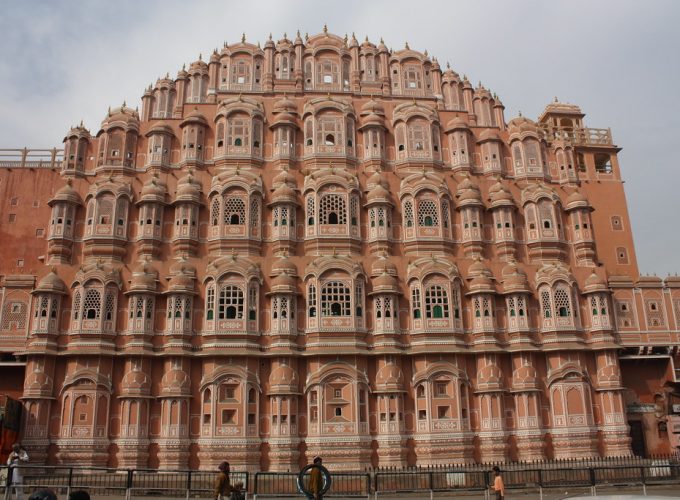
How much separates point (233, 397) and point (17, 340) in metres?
11.6

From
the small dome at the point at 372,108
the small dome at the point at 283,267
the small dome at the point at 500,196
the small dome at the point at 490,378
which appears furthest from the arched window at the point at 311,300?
the small dome at the point at 372,108

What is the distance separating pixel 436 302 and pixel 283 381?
354 inches

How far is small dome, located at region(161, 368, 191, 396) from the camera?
103 ft

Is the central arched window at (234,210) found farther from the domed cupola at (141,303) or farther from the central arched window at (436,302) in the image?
the central arched window at (436,302)

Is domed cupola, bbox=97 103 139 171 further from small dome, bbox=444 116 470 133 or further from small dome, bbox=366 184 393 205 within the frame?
small dome, bbox=444 116 470 133

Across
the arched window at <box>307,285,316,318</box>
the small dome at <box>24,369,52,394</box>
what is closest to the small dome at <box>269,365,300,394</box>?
the arched window at <box>307,285,316,318</box>

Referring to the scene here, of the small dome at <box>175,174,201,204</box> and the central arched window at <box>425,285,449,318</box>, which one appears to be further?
the small dome at <box>175,174,201,204</box>

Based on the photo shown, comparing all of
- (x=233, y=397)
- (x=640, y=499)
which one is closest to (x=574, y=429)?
(x=233, y=397)

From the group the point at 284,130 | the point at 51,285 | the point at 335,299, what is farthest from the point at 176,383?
the point at 284,130

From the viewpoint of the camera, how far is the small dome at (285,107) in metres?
38.9

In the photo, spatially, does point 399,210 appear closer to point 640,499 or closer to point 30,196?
point 30,196

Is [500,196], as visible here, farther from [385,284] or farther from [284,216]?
[284,216]

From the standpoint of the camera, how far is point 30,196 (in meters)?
39.5

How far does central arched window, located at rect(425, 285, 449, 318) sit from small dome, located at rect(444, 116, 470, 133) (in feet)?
35.4
